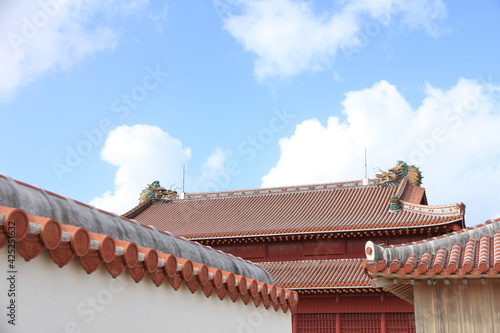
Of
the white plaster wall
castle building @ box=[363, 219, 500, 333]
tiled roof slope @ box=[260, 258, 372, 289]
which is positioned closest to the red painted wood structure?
tiled roof slope @ box=[260, 258, 372, 289]

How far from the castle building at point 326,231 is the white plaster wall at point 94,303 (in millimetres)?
12841

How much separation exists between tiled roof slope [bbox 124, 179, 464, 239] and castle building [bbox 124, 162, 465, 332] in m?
0.04

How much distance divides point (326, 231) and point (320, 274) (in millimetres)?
1545

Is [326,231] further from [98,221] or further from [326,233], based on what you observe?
[98,221]

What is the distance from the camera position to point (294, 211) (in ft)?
79.1

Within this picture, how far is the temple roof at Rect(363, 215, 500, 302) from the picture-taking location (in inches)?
338

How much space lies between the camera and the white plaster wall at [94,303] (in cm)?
455

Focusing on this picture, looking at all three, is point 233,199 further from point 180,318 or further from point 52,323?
point 52,323

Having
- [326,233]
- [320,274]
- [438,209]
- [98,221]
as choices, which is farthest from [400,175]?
[98,221]

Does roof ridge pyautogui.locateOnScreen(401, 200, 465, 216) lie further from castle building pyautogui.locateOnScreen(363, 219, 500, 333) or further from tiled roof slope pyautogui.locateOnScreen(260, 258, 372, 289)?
castle building pyautogui.locateOnScreen(363, 219, 500, 333)

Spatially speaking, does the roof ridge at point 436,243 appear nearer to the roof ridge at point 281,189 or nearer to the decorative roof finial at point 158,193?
the roof ridge at point 281,189

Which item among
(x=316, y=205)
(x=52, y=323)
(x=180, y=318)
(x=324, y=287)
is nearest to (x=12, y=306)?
(x=52, y=323)

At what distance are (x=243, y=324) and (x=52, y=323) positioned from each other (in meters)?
4.24

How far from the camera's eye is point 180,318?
6945mm
